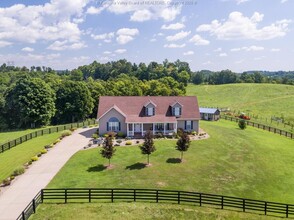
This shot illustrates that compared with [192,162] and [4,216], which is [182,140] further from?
[4,216]

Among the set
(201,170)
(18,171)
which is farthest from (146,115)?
(18,171)

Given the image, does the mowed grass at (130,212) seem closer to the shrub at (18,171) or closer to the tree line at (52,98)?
the shrub at (18,171)

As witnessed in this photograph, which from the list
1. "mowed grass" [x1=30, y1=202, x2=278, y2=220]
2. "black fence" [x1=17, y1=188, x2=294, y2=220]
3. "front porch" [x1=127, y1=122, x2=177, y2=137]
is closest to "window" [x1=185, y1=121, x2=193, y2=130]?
"front porch" [x1=127, y1=122, x2=177, y2=137]

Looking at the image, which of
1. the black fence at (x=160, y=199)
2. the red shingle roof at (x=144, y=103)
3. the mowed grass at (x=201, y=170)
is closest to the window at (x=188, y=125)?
the red shingle roof at (x=144, y=103)

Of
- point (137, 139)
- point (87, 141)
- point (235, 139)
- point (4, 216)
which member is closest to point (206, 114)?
point (235, 139)

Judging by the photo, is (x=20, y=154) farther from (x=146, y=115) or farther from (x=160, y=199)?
(x=160, y=199)

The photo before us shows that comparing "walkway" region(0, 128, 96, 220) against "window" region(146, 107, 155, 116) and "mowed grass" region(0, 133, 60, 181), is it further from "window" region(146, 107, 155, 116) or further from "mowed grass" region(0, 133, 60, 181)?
"window" region(146, 107, 155, 116)

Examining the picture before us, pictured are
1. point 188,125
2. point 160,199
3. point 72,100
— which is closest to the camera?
point 160,199
